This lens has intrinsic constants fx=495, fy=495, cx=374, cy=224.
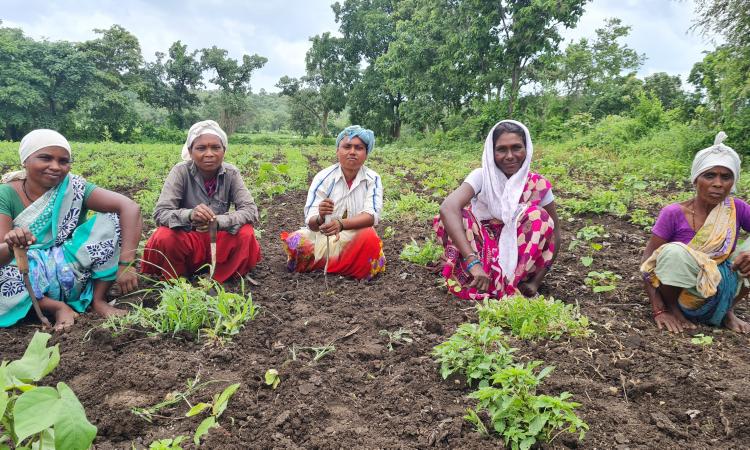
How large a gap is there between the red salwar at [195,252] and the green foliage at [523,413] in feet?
7.18

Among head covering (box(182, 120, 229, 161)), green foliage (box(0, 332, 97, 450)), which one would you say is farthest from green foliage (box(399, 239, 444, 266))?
green foliage (box(0, 332, 97, 450))

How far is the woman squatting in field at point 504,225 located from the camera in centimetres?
324

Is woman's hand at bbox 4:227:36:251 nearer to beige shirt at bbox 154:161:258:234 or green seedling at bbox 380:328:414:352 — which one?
beige shirt at bbox 154:161:258:234

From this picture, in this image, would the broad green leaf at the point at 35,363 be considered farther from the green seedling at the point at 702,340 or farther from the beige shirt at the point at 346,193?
the green seedling at the point at 702,340

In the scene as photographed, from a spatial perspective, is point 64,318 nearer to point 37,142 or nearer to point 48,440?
point 37,142

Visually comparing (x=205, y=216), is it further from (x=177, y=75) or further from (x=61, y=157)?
(x=177, y=75)

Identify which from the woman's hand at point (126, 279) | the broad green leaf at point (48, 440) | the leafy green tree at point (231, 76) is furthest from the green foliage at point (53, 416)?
the leafy green tree at point (231, 76)

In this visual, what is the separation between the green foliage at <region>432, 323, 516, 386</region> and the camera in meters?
2.17

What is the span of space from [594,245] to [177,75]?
1442 inches

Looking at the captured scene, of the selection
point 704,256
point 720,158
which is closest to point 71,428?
point 704,256

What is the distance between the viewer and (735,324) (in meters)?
2.89

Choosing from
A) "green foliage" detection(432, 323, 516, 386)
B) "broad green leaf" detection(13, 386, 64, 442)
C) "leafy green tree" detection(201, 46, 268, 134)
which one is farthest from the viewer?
"leafy green tree" detection(201, 46, 268, 134)

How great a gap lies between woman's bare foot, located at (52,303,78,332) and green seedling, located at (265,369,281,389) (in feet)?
4.52

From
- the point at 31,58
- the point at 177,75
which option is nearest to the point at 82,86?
the point at 31,58
